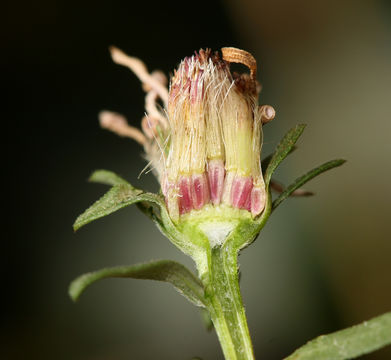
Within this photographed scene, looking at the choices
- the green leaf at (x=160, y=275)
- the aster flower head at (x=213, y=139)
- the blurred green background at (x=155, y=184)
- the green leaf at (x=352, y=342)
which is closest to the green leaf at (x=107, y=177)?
the aster flower head at (x=213, y=139)

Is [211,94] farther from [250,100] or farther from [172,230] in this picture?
[172,230]

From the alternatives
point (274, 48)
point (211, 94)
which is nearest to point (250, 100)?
point (211, 94)

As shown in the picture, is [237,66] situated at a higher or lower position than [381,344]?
higher

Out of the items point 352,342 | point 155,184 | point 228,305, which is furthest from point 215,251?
point 155,184

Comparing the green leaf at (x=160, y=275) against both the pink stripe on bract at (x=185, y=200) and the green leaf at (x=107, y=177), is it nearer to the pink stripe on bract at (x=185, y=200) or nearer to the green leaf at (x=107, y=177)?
the pink stripe on bract at (x=185, y=200)

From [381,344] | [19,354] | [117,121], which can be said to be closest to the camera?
[381,344]

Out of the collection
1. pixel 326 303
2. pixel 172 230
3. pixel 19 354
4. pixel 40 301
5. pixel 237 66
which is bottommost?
pixel 326 303
